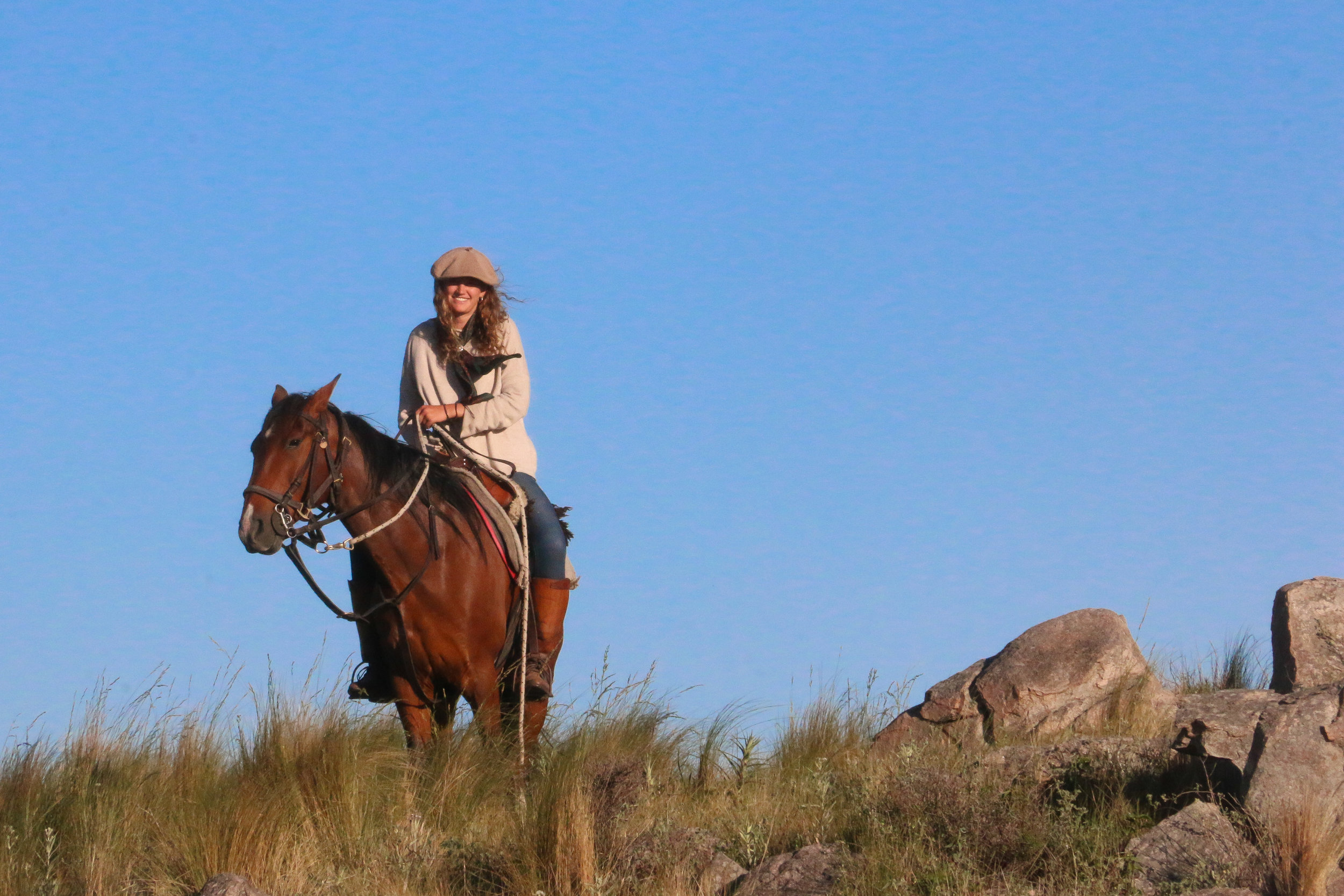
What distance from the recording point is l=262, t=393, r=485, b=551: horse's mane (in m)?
8.05

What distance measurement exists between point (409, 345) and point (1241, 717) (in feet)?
17.6

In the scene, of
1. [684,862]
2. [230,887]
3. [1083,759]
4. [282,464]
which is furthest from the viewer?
[282,464]

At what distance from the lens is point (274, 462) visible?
7523 millimetres

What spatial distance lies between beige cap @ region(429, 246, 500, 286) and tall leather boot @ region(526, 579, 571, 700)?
1931 millimetres

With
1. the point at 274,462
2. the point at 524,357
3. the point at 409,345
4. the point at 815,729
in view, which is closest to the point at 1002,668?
the point at 815,729

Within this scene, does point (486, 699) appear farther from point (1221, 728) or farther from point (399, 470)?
point (1221, 728)

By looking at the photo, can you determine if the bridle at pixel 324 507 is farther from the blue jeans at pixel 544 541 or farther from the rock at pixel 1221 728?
the rock at pixel 1221 728

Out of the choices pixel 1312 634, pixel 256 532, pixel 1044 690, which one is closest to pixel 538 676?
pixel 256 532

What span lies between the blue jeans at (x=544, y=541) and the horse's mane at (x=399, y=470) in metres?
0.39

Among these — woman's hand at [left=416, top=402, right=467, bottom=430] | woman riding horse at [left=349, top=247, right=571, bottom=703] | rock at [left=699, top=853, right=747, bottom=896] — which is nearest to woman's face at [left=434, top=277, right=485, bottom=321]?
woman riding horse at [left=349, top=247, right=571, bottom=703]

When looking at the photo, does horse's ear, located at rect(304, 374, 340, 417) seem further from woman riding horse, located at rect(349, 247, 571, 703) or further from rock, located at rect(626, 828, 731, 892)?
rock, located at rect(626, 828, 731, 892)

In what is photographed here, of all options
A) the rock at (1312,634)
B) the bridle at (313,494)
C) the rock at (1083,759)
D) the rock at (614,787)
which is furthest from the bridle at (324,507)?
the rock at (1312,634)

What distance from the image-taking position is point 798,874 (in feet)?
19.9

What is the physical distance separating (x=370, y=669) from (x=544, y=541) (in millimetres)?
1288
